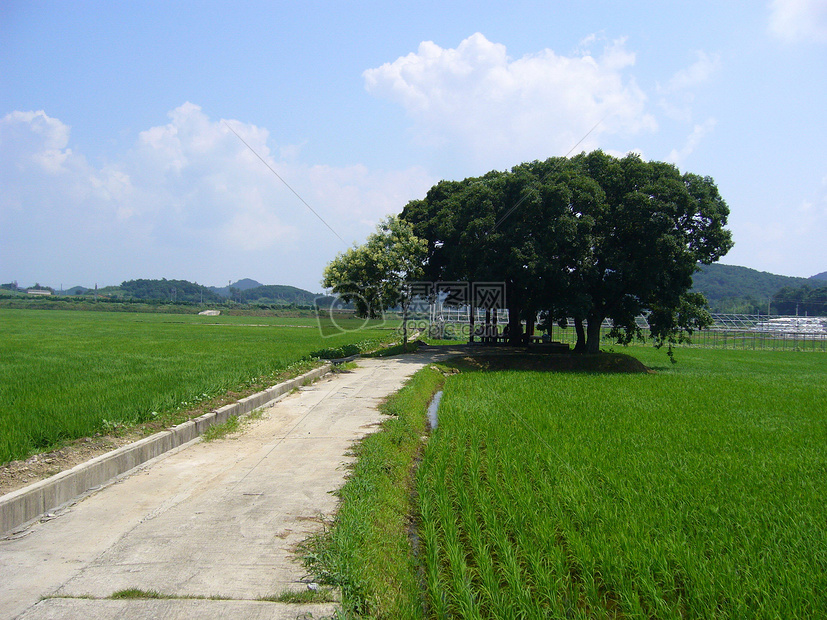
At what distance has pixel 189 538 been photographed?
426 cm

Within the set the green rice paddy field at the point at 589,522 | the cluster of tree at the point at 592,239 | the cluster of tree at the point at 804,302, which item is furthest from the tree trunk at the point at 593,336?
the cluster of tree at the point at 804,302

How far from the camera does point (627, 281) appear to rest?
19.2 m

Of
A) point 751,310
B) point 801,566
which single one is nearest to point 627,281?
point 801,566

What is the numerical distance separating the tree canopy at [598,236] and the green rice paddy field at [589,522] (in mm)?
9691

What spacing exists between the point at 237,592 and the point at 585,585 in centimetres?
223

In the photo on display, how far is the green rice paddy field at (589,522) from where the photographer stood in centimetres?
352

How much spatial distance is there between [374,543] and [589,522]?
72.5 inches

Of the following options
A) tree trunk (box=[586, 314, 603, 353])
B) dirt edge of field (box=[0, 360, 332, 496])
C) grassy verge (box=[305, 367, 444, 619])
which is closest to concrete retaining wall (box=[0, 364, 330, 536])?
dirt edge of field (box=[0, 360, 332, 496])

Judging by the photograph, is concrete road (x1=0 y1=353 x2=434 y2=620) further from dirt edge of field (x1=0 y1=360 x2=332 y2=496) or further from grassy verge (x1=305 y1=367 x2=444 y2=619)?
dirt edge of field (x1=0 y1=360 x2=332 y2=496)

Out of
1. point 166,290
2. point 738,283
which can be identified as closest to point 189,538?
point 738,283

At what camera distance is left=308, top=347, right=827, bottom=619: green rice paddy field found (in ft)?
11.6

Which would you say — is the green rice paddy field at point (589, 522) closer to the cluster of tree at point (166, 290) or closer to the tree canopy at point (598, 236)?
the tree canopy at point (598, 236)

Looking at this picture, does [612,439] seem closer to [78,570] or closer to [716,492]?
[716,492]

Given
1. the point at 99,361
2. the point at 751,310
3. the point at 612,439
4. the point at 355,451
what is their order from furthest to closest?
the point at 751,310 → the point at 99,361 → the point at 612,439 → the point at 355,451
